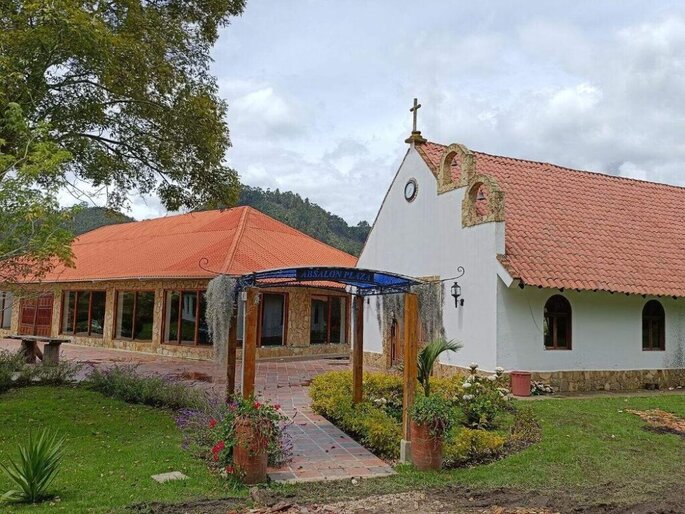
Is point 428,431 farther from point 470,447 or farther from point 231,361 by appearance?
point 231,361

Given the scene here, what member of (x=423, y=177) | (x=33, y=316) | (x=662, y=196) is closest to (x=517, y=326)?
(x=423, y=177)

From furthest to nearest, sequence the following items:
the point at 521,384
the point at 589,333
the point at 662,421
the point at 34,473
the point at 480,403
→ the point at 589,333 → the point at 521,384 → the point at 662,421 → the point at 480,403 → the point at 34,473

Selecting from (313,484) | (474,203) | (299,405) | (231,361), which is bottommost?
(313,484)

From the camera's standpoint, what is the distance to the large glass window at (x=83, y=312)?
24.1 metres

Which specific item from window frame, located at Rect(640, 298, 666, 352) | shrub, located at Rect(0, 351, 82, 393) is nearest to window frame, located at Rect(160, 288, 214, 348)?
shrub, located at Rect(0, 351, 82, 393)

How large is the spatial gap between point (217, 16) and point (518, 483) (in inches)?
410

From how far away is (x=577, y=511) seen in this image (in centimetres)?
562

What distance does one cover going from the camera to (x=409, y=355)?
25.7 ft

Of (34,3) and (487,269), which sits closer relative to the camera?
(34,3)

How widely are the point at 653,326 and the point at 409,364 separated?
33.8 feet

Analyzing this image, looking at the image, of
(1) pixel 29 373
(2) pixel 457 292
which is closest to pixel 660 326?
(2) pixel 457 292

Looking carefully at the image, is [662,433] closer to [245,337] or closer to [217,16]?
[245,337]

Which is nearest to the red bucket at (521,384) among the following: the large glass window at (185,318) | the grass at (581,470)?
the grass at (581,470)

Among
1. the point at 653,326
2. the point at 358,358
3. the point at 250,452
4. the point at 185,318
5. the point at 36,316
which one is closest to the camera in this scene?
the point at 250,452
